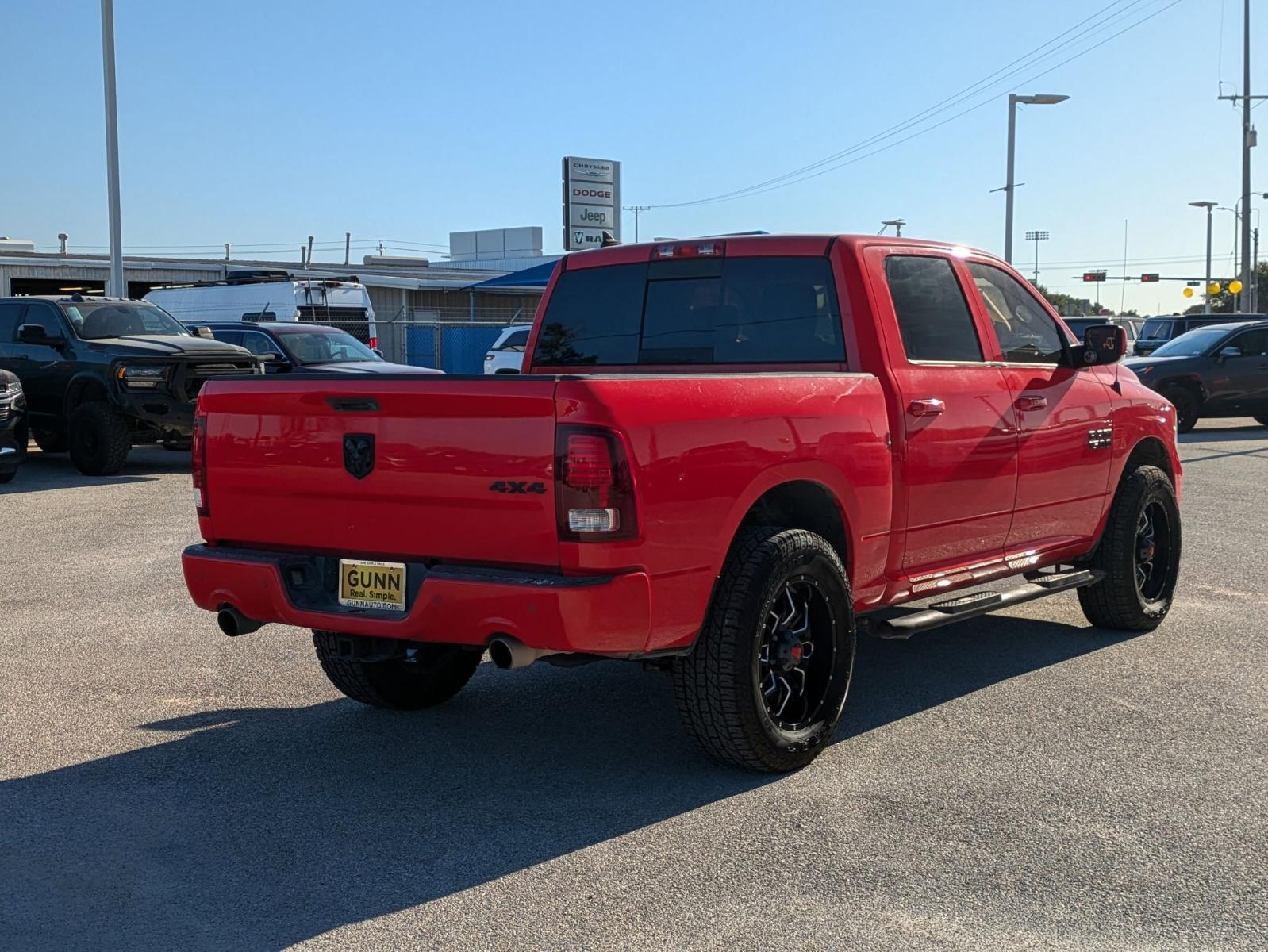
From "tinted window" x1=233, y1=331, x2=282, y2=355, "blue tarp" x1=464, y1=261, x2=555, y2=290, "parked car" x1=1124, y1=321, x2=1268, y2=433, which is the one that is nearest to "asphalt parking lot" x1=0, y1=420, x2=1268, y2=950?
"tinted window" x1=233, y1=331, x2=282, y2=355

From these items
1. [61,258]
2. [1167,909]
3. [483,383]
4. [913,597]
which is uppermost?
[61,258]

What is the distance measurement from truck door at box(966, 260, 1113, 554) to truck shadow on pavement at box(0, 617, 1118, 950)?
2.60 ft

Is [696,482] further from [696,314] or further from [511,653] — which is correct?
[696,314]

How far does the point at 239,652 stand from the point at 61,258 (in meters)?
40.3

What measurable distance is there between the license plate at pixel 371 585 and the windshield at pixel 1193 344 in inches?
823

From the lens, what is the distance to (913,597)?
6.24 meters

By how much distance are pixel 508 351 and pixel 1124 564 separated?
1853 centimetres

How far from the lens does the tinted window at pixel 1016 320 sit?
691 cm

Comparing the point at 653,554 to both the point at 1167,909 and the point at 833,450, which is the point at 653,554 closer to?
the point at 833,450

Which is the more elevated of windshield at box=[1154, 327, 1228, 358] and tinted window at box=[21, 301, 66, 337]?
tinted window at box=[21, 301, 66, 337]

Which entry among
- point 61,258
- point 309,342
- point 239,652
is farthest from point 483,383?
point 61,258

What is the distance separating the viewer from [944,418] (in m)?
6.18

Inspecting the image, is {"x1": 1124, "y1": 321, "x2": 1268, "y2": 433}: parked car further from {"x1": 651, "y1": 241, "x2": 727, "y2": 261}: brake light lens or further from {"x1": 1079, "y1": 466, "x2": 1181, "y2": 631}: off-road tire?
{"x1": 651, "y1": 241, "x2": 727, "y2": 261}: brake light lens

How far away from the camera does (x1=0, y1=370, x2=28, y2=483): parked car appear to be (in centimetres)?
1481
